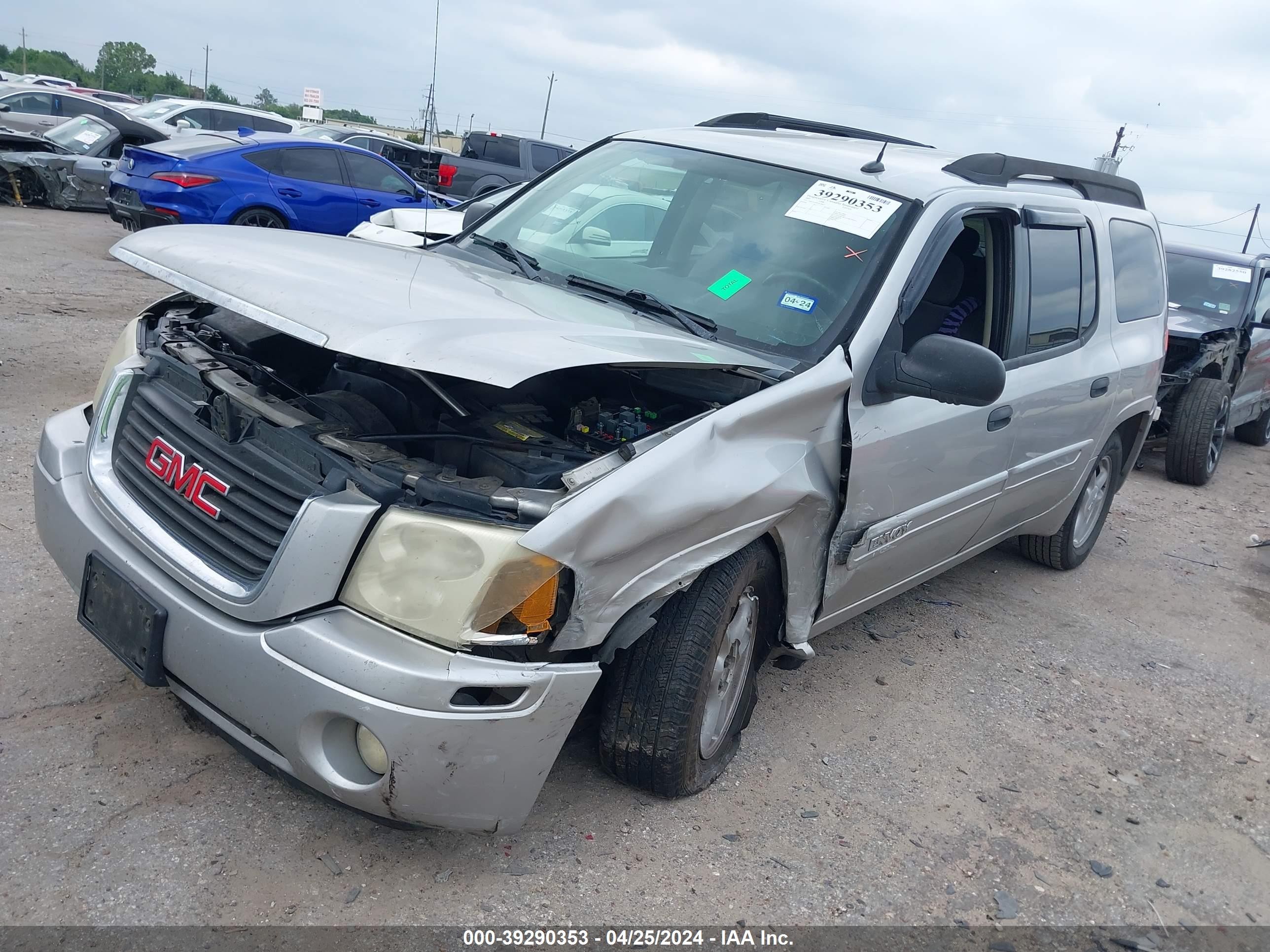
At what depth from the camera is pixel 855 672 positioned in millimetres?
3938

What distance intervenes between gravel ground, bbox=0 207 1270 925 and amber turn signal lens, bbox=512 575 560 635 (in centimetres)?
72

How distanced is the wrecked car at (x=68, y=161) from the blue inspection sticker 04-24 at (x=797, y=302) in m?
13.0

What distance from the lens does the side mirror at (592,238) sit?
3623 mm

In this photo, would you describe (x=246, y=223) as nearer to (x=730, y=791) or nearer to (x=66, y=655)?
(x=66, y=655)

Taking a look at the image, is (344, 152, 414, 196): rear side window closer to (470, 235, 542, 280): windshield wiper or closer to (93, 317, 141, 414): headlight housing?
(470, 235, 542, 280): windshield wiper

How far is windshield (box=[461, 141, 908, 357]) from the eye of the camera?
316cm

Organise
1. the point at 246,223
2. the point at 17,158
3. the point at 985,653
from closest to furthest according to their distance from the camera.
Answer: the point at 985,653, the point at 246,223, the point at 17,158

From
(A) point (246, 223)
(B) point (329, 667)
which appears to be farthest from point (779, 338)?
(A) point (246, 223)

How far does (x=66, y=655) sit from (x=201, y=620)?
113 centimetres

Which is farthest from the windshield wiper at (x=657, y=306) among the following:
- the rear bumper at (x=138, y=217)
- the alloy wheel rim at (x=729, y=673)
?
the rear bumper at (x=138, y=217)

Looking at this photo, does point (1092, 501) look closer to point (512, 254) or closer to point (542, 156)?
point (512, 254)

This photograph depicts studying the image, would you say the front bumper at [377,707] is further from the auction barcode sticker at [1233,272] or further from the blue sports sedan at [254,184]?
the auction barcode sticker at [1233,272]

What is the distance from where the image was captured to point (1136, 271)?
193 inches

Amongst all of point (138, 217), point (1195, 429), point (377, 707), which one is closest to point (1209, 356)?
point (1195, 429)
